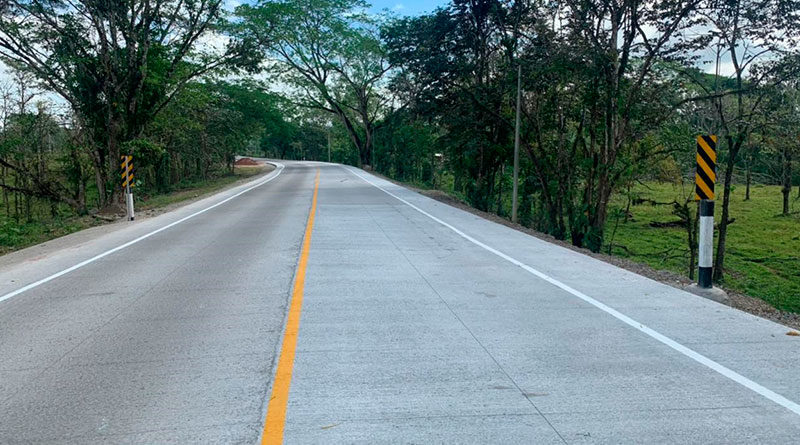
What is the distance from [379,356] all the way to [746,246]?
30.5 m

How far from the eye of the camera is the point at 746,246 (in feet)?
100

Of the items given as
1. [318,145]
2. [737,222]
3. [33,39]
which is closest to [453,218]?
[33,39]

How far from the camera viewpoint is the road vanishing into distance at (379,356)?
13.2 ft

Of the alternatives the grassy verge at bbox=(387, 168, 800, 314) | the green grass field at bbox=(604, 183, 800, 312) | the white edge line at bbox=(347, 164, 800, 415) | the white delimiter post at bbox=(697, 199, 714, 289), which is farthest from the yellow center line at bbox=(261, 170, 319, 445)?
the green grass field at bbox=(604, 183, 800, 312)

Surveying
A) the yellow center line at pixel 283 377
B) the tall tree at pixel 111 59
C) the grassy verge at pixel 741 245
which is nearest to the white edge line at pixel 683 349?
the grassy verge at pixel 741 245

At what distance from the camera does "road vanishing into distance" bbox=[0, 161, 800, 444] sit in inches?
159

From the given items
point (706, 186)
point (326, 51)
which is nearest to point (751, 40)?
point (706, 186)

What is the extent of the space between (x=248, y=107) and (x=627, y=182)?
3622 centimetres

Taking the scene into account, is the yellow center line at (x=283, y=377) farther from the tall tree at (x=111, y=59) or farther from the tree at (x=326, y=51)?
the tree at (x=326, y=51)

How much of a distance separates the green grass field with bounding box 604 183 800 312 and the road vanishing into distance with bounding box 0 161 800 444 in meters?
10.9

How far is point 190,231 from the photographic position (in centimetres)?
1495

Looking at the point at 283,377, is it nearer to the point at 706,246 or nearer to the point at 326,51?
the point at 706,246

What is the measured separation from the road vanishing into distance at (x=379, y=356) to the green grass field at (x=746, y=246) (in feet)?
35.8

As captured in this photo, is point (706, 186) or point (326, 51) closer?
point (706, 186)
